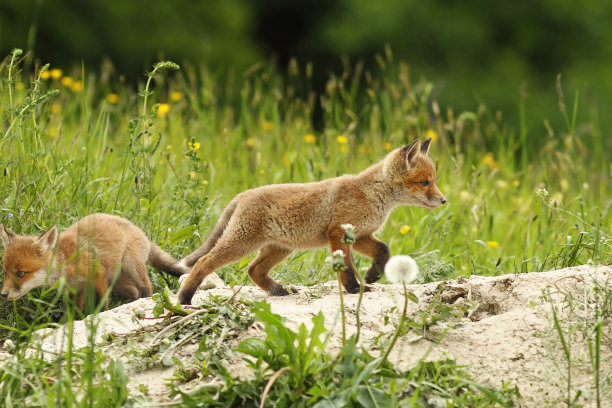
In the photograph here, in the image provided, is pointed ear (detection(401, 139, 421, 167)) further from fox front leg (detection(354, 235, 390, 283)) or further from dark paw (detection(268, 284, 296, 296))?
dark paw (detection(268, 284, 296, 296))

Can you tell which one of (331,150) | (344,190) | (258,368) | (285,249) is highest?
(331,150)

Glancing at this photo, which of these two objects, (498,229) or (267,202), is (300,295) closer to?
(267,202)

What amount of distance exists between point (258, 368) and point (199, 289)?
1877 mm

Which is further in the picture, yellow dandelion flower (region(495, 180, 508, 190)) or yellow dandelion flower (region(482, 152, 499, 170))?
yellow dandelion flower (region(482, 152, 499, 170))

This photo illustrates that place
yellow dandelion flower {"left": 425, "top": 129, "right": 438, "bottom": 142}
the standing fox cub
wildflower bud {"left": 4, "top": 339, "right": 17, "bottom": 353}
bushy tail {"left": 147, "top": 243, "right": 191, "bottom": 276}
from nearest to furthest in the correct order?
wildflower bud {"left": 4, "top": 339, "right": 17, "bottom": 353} < the standing fox cub < bushy tail {"left": 147, "top": 243, "right": 191, "bottom": 276} < yellow dandelion flower {"left": 425, "top": 129, "right": 438, "bottom": 142}

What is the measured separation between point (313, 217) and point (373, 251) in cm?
46

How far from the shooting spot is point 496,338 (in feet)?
12.5

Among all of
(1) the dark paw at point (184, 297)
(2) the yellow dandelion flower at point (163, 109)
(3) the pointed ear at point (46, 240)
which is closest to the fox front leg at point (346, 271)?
(1) the dark paw at point (184, 297)

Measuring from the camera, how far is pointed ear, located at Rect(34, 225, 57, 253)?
4835mm

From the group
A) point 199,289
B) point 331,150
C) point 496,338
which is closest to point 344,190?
point 199,289

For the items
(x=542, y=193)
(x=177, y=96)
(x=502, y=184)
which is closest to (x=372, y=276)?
(x=542, y=193)

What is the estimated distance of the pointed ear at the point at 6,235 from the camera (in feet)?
15.9

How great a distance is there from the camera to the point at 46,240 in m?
4.91

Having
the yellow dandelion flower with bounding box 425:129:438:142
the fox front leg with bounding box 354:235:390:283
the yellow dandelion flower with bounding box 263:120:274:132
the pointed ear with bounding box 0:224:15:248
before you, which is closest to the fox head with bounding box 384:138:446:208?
the fox front leg with bounding box 354:235:390:283
